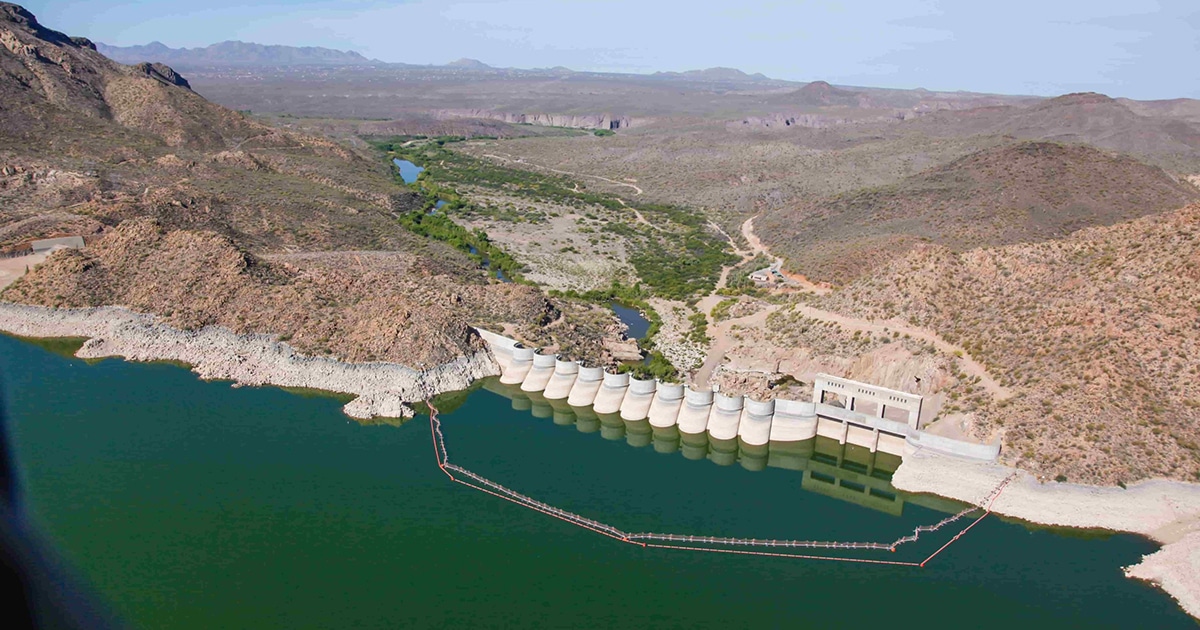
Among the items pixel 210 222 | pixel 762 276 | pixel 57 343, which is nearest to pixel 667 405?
pixel 762 276

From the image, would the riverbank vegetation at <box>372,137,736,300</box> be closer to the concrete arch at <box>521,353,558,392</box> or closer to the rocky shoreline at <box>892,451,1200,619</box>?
the concrete arch at <box>521,353,558,392</box>

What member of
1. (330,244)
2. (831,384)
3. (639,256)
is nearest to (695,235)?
(639,256)

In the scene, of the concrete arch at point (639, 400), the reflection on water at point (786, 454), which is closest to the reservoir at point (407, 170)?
the reflection on water at point (786, 454)

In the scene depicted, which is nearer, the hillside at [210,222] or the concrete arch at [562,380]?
the concrete arch at [562,380]

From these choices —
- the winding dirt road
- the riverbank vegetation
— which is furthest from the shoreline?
the riverbank vegetation

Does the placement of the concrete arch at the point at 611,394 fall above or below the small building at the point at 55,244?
below

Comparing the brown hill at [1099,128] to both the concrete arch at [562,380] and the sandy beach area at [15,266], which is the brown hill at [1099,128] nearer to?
the concrete arch at [562,380]

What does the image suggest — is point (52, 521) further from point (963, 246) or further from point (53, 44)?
point (53, 44)
